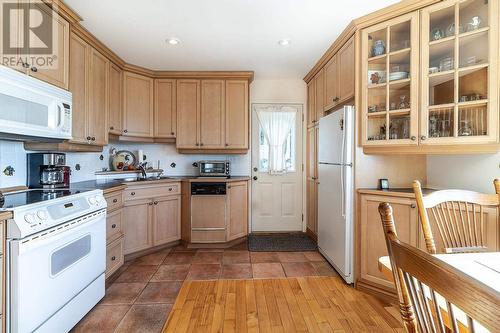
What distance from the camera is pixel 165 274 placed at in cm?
256

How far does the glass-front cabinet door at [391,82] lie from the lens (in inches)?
79.1

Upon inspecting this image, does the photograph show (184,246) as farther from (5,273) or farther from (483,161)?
(483,161)

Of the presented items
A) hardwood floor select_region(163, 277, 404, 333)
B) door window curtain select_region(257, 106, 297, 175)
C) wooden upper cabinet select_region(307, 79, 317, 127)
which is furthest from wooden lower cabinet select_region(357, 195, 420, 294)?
door window curtain select_region(257, 106, 297, 175)

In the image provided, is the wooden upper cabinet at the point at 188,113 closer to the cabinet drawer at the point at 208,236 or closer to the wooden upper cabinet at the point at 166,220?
the wooden upper cabinet at the point at 166,220

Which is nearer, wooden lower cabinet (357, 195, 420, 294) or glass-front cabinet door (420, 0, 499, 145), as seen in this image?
glass-front cabinet door (420, 0, 499, 145)

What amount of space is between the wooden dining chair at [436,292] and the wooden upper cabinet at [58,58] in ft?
8.08

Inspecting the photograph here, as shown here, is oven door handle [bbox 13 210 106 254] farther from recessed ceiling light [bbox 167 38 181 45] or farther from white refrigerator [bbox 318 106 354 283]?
white refrigerator [bbox 318 106 354 283]

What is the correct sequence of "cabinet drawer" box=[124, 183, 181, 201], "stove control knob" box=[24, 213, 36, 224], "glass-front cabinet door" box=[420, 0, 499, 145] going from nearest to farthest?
"stove control knob" box=[24, 213, 36, 224] < "glass-front cabinet door" box=[420, 0, 499, 145] < "cabinet drawer" box=[124, 183, 181, 201]

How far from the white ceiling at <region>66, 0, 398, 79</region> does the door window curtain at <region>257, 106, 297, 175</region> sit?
870 millimetres

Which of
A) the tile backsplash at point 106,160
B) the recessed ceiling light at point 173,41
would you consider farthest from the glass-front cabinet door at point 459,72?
the tile backsplash at point 106,160

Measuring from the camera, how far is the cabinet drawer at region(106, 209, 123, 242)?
7.76 ft

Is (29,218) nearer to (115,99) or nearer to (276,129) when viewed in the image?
(115,99)

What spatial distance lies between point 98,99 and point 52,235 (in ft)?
5.65

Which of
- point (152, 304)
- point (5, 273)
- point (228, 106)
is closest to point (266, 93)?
point (228, 106)
